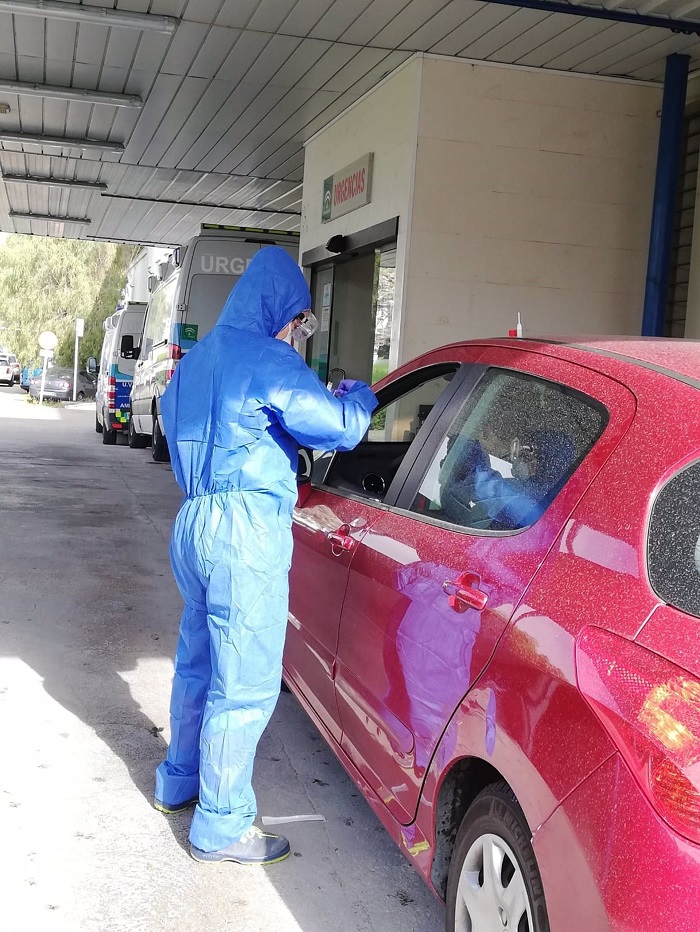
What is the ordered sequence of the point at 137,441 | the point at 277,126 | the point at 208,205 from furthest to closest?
the point at 137,441 → the point at 208,205 → the point at 277,126

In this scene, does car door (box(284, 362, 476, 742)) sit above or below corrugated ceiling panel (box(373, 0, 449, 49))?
below

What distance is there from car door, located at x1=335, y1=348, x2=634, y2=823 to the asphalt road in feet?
1.37

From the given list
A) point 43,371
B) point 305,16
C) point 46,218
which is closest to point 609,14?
point 305,16

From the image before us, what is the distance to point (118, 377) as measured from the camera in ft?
60.1

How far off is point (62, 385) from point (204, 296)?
78.3 feet

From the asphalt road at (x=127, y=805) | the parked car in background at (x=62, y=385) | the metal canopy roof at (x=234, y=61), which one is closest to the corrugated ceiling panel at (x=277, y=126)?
the metal canopy roof at (x=234, y=61)

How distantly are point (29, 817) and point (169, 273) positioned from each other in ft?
37.9

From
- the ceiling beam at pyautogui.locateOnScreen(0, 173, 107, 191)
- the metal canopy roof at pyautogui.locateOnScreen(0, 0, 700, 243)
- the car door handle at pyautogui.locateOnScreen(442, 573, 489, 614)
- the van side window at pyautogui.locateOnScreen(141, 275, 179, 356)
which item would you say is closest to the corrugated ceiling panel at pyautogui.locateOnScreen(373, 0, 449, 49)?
the metal canopy roof at pyautogui.locateOnScreen(0, 0, 700, 243)

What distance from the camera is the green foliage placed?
3891 cm

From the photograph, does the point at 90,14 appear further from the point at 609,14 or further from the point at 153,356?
the point at 153,356

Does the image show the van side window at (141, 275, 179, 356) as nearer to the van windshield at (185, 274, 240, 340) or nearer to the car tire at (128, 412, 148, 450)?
the van windshield at (185, 274, 240, 340)

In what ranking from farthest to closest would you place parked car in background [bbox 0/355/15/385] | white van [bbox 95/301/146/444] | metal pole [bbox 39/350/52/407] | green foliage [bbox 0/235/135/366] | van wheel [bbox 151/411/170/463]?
parked car in background [bbox 0/355/15/385], green foliage [bbox 0/235/135/366], metal pole [bbox 39/350/52/407], white van [bbox 95/301/146/444], van wheel [bbox 151/411/170/463]

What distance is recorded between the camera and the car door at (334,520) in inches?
125

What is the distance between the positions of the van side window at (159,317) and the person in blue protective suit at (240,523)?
10.2 m
